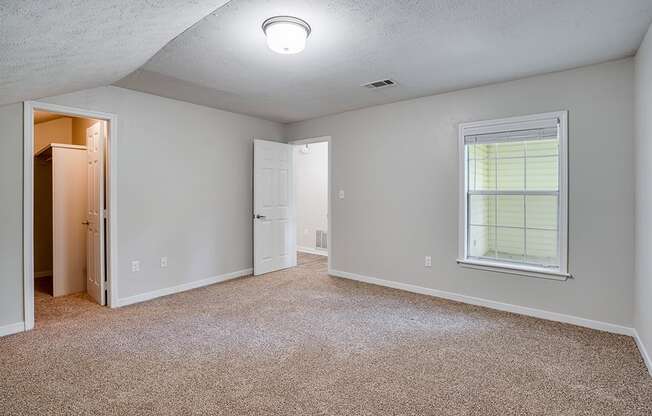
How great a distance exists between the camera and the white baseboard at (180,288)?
3.89 metres

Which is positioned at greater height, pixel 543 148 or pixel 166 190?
pixel 543 148

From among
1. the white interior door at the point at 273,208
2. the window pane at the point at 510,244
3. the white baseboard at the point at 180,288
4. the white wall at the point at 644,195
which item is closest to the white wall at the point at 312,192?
the white interior door at the point at 273,208

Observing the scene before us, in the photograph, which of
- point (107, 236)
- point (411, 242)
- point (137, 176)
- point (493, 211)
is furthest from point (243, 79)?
point (493, 211)

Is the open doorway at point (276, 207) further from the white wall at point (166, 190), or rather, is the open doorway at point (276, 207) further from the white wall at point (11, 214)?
the white wall at point (11, 214)

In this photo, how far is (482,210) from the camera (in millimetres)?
3939

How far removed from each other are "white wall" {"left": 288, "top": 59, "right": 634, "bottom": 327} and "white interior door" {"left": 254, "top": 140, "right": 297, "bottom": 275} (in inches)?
23.0

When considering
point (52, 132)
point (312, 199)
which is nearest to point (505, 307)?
point (312, 199)

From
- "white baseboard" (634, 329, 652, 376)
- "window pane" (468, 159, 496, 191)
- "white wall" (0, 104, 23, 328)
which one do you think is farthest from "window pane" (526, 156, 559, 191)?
"white wall" (0, 104, 23, 328)

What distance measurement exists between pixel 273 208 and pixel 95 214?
2.30m

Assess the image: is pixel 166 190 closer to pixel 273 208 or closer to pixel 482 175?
pixel 273 208

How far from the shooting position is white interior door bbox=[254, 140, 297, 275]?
5148 millimetres

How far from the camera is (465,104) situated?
3.91 m

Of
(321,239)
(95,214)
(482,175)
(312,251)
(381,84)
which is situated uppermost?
(381,84)

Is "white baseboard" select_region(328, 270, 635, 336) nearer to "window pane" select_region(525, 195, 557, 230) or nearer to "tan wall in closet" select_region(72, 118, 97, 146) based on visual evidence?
"window pane" select_region(525, 195, 557, 230)
